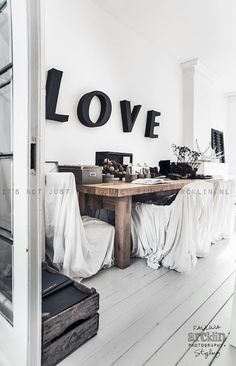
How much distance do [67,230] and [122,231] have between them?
1.70 feet

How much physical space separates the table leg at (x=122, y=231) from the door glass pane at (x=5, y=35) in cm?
136

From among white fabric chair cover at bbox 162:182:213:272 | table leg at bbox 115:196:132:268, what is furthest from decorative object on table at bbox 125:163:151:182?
white fabric chair cover at bbox 162:182:213:272

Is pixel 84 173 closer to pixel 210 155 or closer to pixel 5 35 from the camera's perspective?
pixel 5 35

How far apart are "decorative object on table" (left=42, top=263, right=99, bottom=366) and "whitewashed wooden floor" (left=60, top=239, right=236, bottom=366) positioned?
0.05m

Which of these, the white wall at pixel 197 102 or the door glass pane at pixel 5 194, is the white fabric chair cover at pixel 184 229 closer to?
the door glass pane at pixel 5 194

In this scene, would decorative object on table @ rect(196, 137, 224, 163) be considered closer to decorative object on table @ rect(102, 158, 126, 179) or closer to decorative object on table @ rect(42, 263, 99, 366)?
decorative object on table @ rect(102, 158, 126, 179)

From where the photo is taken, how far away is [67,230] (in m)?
1.84

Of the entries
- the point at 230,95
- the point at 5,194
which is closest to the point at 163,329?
the point at 5,194

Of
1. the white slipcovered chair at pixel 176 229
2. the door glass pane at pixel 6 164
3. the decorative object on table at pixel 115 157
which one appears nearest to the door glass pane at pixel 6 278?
the door glass pane at pixel 6 164

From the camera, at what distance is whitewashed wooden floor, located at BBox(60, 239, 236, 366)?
46.4 inches

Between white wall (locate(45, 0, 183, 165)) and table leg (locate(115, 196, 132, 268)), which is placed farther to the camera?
white wall (locate(45, 0, 183, 165))

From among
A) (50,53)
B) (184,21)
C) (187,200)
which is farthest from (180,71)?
(187,200)

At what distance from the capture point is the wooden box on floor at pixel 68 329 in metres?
1.10

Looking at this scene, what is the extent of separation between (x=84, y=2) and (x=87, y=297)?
9.22 feet
